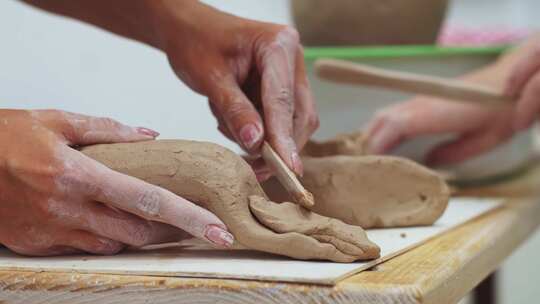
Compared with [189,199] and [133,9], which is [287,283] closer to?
[189,199]

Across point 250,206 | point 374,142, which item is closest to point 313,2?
point 374,142

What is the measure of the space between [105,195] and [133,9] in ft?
0.84

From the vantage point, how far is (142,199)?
0.73 meters

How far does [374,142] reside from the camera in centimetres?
148

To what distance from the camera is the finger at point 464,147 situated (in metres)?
1.59

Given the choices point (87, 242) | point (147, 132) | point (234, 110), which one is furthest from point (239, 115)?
point (87, 242)

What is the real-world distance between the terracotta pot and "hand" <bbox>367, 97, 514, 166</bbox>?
13 centimetres

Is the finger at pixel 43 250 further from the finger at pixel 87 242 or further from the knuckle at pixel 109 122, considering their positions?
the knuckle at pixel 109 122

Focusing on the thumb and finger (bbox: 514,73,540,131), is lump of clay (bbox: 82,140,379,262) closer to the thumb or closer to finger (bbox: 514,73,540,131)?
the thumb

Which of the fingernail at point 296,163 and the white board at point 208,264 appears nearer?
the white board at point 208,264

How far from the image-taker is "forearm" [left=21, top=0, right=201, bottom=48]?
0.80 m

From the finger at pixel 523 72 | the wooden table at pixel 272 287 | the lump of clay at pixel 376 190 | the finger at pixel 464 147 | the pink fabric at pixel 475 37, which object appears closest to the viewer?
the wooden table at pixel 272 287

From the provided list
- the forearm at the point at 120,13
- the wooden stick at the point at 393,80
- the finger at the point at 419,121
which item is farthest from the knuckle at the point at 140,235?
the finger at the point at 419,121

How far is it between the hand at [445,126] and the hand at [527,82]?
0.11 feet
